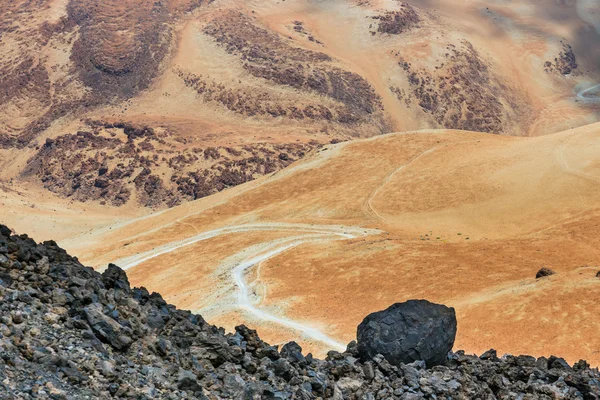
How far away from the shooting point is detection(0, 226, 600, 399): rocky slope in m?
13.9

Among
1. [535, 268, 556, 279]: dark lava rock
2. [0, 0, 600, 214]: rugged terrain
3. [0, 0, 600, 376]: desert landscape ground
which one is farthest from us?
[0, 0, 600, 214]: rugged terrain

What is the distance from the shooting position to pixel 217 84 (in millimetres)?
151875

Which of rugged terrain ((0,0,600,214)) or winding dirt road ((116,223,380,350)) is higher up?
winding dirt road ((116,223,380,350))

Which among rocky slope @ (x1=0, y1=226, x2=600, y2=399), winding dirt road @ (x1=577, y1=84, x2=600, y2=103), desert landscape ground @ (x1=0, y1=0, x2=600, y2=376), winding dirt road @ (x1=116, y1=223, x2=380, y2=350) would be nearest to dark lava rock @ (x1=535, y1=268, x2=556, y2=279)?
desert landscape ground @ (x1=0, y1=0, x2=600, y2=376)

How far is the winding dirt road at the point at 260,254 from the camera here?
118 feet

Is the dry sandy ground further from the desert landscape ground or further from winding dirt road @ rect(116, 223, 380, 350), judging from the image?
winding dirt road @ rect(116, 223, 380, 350)

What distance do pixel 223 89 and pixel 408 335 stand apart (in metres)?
133

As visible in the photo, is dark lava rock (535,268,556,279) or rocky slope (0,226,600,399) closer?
rocky slope (0,226,600,399)

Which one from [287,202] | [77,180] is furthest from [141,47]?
[287,202]

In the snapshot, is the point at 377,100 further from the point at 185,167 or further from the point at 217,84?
the point at 185,167

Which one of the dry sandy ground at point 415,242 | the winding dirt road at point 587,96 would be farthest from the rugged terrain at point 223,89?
the dry sandy ground at point 415,242

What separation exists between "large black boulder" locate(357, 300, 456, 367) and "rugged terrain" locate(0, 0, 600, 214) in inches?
3728

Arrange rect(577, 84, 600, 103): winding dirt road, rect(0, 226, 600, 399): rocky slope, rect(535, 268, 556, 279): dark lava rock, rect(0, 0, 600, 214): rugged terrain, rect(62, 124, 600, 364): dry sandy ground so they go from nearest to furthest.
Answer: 1. rect(0, 226, 600, 399): rocky slope
2. rect(62, 124, 600, 364): dry sandy ground
3. rect(535, 268, 556, 279): dark lava rock
4. rect(0, 0, 600, 214): rugged terrain
5. rect(577, 84, 600, 103): winding dirt road

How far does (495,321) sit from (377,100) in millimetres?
136118
